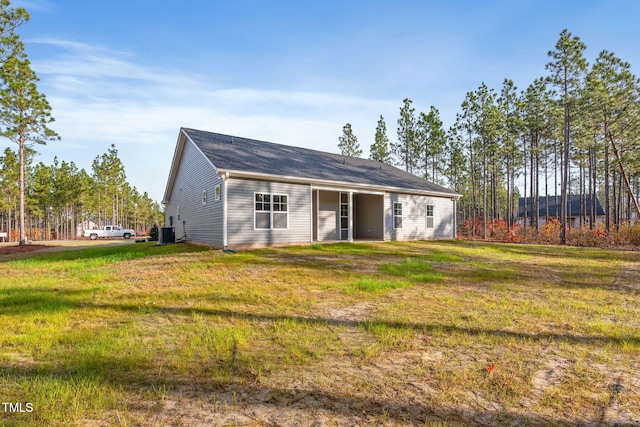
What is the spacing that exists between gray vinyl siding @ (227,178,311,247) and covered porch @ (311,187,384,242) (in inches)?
63.2

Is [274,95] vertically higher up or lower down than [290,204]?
higher up

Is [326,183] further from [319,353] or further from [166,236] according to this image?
[319,353]

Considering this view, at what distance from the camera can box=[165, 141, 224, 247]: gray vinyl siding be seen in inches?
498

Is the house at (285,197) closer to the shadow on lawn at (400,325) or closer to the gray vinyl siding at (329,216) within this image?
the gray vinyl siding at (329,216)

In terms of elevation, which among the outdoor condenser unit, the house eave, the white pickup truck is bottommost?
the white pickup truck

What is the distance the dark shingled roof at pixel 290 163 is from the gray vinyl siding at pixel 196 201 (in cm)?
73

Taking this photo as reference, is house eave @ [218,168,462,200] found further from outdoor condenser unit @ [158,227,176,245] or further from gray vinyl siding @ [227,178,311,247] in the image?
outdoor condenser unit @ [158,227,176,245]

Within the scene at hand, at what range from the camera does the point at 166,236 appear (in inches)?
668

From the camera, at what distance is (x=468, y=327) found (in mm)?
3980

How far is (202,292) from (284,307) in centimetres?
192

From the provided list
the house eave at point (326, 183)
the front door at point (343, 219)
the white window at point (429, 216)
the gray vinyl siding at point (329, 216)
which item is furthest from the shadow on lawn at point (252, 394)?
the white window at point (429, 216)

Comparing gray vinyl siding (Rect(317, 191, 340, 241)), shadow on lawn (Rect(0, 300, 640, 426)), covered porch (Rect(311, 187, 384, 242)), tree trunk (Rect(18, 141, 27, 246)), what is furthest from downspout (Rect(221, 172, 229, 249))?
tree trunk (Rect(18, 141, 27, 246))

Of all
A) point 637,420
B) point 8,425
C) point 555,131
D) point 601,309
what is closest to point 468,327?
point 637,420

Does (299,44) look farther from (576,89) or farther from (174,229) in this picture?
(576,89)
